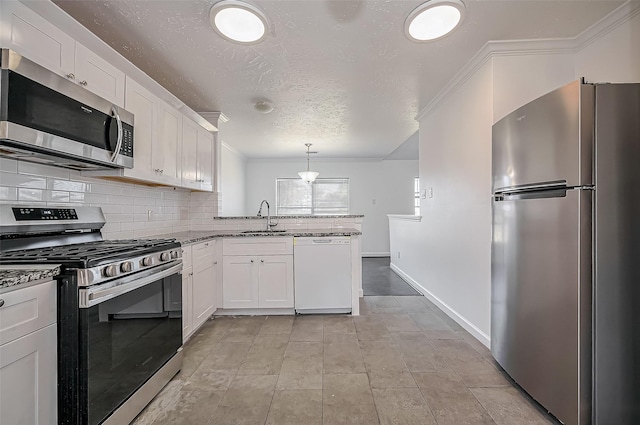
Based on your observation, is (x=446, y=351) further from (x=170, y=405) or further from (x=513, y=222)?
(x=170, y=405)

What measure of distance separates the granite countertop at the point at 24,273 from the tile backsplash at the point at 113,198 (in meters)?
0.59

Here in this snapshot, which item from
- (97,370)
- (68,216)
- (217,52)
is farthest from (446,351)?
(217,52)

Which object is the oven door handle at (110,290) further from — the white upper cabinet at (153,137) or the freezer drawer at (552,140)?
the freezer drawer at (552,140)

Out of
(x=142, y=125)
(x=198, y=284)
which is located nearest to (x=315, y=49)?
(x=142, y=125)

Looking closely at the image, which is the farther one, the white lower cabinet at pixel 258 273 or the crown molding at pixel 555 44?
the white lower cabinet at pixel 258 273

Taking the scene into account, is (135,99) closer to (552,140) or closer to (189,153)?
(189,153)

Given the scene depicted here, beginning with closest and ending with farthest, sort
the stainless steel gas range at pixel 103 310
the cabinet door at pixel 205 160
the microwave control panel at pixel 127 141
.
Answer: the stainless steel gas range at pixel 103 310 < the microwave control panel at pixel 127 141 < the cabinet door at pixel 205 160

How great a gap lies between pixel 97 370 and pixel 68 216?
1.10 metres

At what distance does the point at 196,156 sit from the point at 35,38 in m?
1.73

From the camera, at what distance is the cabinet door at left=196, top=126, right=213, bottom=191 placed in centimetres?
315

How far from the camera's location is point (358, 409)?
1.60 m

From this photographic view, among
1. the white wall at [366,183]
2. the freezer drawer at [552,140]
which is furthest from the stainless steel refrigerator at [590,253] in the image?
the white wall at [366,183]

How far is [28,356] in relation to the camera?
1053mm

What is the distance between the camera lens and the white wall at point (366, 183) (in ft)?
23.3
